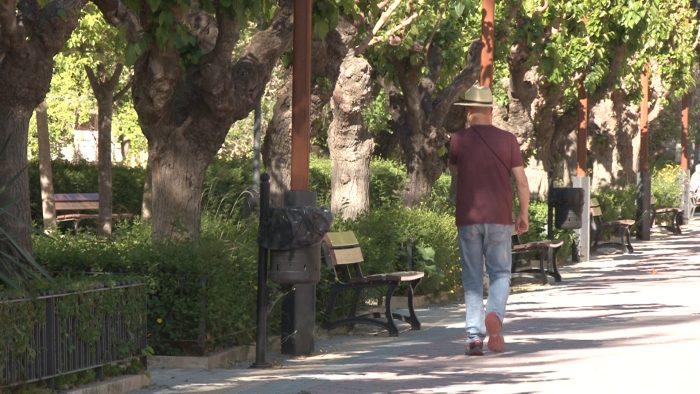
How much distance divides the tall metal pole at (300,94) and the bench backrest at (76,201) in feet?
63.3

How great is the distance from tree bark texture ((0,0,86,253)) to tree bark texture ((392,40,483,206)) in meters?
14.2

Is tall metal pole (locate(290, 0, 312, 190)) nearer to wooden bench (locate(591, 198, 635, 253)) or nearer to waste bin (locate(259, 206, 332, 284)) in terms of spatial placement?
waste bin (locate(259, 206, 332, 284))

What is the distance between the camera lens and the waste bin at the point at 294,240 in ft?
44.5

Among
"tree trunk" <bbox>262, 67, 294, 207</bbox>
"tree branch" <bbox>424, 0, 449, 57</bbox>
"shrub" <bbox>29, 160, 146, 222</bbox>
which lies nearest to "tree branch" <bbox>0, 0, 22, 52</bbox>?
"tree trunk" <bbox>262, 67, 294, 207</bbox>

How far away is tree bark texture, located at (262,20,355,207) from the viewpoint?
68.2 feet

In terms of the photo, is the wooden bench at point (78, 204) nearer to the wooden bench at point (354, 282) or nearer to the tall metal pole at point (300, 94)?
the wooden bench at point (354, 282)

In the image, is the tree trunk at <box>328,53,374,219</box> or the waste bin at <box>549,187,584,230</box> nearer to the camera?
the tree trunk at <box>328,53,374,219</box>

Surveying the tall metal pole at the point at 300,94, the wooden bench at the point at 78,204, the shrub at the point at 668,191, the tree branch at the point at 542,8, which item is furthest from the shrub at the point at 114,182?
the tall metal pole at the point at 300,94

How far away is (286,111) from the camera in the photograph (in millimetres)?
21703

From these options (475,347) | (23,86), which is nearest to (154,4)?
(23,86)

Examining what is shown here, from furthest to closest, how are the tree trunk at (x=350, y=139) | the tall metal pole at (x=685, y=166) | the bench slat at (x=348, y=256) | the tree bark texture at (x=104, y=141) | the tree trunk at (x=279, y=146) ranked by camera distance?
the tall metal pole at (x=685, y=166)
the tree bark texture at (x=104, y=141)
the tree trunk at (x=350, y=139)
the tree trunk at (x=279, y=146)
the bench slat at (x=348, y=256)

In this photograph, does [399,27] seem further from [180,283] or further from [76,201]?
[180,283]

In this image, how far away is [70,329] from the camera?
442 inches

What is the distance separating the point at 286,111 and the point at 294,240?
27.1 ft
